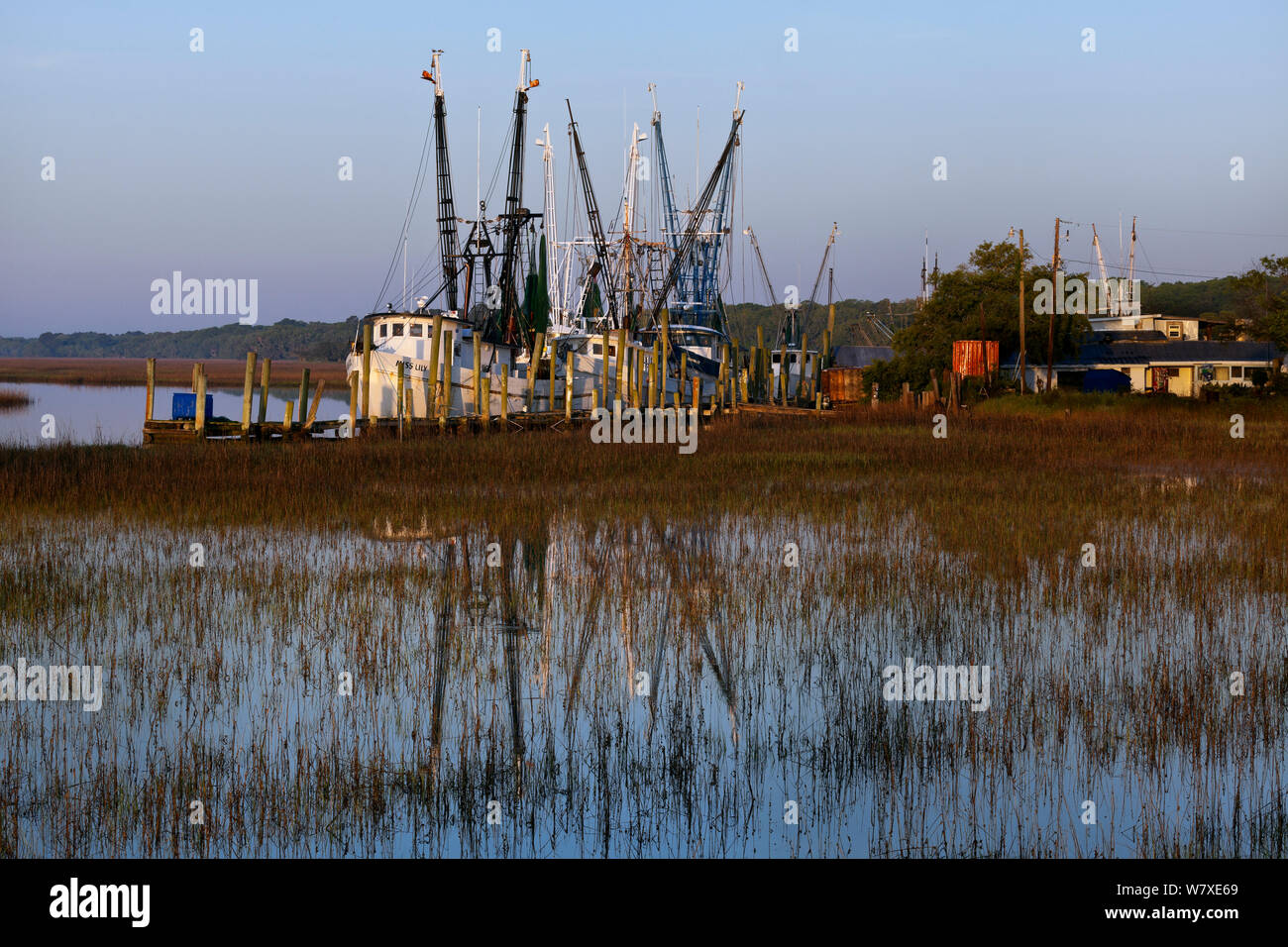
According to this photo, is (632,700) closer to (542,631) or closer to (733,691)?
(733,691)

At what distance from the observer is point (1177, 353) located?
63.8 m

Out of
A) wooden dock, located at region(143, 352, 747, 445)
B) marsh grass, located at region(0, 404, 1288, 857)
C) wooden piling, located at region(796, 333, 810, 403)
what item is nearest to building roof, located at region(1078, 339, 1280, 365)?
wooden piling, located at region(796, 333, 810, 403)

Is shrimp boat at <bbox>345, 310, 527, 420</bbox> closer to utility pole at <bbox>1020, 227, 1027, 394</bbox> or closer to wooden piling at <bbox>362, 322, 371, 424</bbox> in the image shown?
wooden piling at <bbox>362, 322, 371, 424</bbox>

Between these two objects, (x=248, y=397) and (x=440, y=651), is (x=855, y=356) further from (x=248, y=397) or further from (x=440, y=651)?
(x=440, y=651)

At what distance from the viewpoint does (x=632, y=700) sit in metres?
8.09

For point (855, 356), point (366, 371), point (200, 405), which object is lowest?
point (200, 405)

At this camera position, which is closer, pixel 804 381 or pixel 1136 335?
pixel 804 381

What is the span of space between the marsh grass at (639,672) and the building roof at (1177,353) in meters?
46.6

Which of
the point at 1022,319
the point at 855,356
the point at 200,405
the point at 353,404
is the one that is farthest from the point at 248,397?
the point at 855,356

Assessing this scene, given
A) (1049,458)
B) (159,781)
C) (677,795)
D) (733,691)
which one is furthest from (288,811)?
(1049,458)

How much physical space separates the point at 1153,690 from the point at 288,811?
5393mm

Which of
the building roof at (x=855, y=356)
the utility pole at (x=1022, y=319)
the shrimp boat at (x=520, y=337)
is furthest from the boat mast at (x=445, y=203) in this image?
the building roof at (x=855, y=356)

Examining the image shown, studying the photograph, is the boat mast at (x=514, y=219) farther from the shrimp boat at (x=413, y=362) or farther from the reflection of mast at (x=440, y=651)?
the reflection of mast at (x=440, y=651)

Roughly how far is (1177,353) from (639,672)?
204 feet
